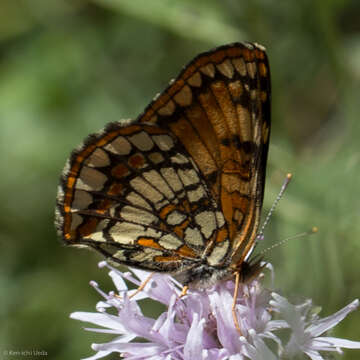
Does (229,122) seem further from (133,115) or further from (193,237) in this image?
(133,115)

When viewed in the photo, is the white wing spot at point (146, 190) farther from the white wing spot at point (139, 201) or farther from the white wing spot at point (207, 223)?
the white wing spot at point (207, 223)

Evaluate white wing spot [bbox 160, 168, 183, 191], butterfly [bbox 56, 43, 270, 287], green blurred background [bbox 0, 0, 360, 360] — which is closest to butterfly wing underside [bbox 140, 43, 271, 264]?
butterfly [bbox 56, 43, 270, 287]

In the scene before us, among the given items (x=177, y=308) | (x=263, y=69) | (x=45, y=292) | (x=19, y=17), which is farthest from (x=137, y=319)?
(x=19, y=17)

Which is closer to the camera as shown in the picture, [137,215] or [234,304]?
[234,304]
